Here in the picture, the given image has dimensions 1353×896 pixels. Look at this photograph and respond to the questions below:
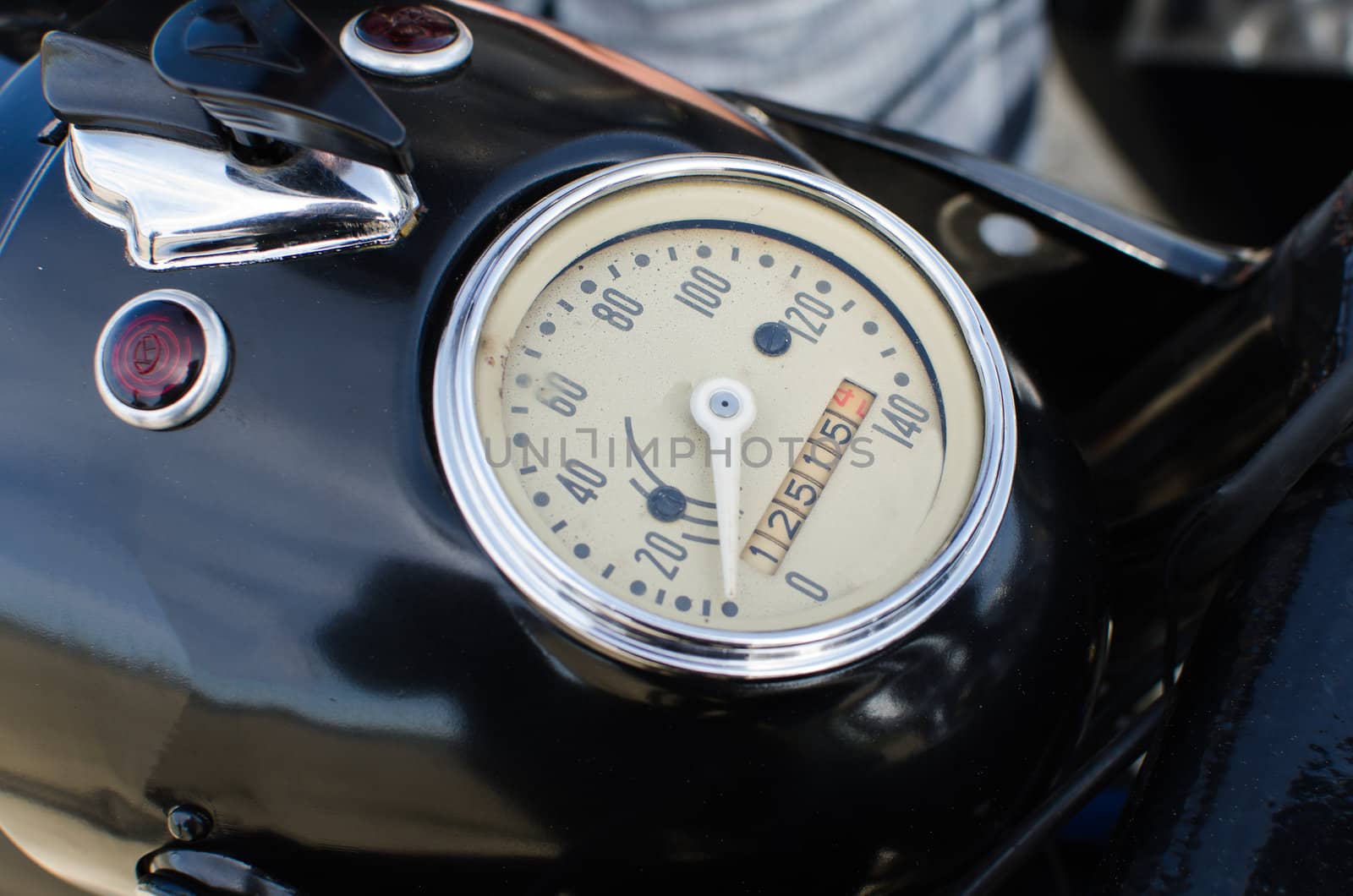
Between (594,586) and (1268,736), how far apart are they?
42 cm

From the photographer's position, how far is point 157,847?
2.51 feet

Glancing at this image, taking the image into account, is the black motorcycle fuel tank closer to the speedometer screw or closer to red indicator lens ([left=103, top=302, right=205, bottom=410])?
red indicator lens ([left=103, top=302, right=205, bottom=410])

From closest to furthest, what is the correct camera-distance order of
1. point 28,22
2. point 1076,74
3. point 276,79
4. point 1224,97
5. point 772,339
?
point 276,79
point 772,339
point 28,22
point 1224,97
point 1076,74

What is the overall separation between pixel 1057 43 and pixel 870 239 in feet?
8.64

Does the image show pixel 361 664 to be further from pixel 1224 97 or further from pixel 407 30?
pixel 1224 97

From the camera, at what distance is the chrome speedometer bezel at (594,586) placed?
69 cm

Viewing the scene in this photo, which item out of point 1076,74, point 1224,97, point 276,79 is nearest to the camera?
point 276,79

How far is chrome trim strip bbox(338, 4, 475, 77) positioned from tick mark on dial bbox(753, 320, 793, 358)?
11.8 inches

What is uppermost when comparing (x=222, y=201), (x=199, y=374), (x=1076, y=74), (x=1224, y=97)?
(x=1076, y=74)

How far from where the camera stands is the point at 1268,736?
70 cm

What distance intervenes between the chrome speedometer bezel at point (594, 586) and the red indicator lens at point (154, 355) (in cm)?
15

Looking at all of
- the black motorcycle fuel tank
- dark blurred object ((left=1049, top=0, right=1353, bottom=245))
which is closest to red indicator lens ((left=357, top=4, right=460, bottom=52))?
the black motorcycle fuel tank

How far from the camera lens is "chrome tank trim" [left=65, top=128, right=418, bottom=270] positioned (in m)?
0.73

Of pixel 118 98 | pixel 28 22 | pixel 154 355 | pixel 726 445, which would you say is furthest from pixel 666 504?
pixel 28 22
